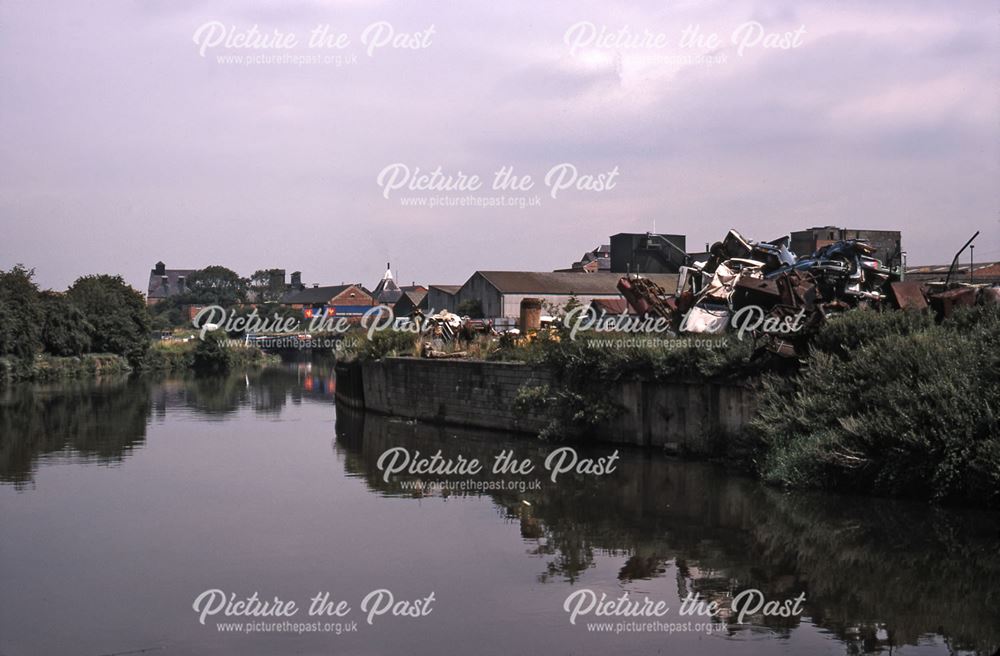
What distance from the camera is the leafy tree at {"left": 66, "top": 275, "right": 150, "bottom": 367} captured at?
208 ft

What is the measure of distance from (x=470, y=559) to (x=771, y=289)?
9.86 meters

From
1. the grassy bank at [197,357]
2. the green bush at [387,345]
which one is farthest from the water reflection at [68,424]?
the grassy bank at [197,357]

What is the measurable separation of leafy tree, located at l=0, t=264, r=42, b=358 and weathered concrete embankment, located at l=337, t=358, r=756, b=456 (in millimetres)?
24866

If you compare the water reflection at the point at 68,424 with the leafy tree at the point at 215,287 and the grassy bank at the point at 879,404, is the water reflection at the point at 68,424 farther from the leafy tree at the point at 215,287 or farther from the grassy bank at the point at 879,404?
the leafy tree at the point at 215,287

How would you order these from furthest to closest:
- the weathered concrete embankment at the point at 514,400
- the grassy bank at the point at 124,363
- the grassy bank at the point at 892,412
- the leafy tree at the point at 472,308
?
1. the leafy tree at the point at 472,308
2. the grassy bank at the point at 124,363
3. the weathered concrete embankment at the point at 514,400
4. the grassy bank at the point at 892,412

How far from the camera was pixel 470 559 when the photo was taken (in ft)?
42.5

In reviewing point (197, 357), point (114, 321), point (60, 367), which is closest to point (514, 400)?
point (60, 367)

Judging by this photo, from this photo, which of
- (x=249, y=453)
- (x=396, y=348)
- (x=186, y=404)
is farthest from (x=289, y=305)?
(x=249, y=453)

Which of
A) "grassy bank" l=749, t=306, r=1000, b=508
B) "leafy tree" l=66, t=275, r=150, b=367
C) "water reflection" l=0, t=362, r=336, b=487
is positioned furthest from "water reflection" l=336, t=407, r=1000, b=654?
"leafy tree" l=66, t=275, r=150, b=367

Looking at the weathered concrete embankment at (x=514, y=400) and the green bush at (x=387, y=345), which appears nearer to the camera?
the weathered concrete embankment at (x=514, y=400)

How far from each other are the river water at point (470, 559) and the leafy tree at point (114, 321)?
43.4 metres

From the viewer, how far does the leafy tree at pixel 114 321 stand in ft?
208

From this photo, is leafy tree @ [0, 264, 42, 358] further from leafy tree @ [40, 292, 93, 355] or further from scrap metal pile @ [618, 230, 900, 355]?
scrap metal pile @ [618, 230, 900, 355]

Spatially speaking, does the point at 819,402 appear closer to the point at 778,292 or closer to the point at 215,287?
the point at 778,292
